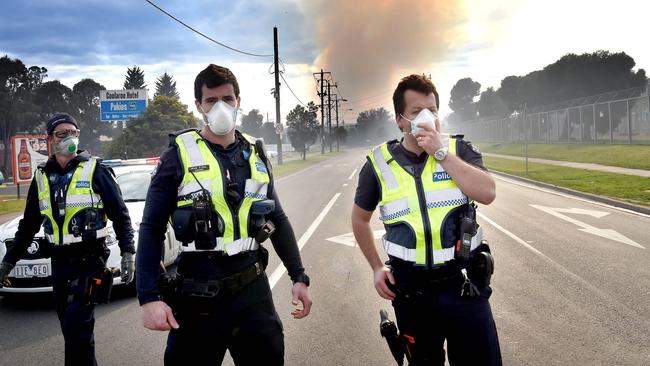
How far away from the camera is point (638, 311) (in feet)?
17.3

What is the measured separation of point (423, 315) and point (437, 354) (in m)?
0.20

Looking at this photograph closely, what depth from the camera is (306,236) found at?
33.9 feet

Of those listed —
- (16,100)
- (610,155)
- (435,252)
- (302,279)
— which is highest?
(16,100)

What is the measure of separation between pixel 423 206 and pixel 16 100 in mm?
69940

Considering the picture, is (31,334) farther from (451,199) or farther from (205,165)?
(451,199)

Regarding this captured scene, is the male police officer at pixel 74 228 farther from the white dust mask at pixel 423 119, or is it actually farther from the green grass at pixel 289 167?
the green grass at pixel 289 167

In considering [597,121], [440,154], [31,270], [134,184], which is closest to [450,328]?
[440,154]

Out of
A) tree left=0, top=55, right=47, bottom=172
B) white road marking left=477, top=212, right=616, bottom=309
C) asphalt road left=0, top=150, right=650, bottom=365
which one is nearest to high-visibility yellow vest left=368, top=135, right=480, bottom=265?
asphalt road left=0, top=150, right=650, bottom=365

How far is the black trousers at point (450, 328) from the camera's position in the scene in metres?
2.45

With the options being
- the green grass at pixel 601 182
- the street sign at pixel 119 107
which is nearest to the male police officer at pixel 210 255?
the green grass at pixel 601 182

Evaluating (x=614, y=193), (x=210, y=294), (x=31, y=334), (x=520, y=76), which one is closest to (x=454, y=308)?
(x=210, y=294)

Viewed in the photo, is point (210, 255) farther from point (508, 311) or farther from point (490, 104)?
point (490, 104)

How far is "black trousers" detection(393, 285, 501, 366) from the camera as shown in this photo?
8.03 feet

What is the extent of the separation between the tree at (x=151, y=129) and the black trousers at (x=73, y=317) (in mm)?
33002
